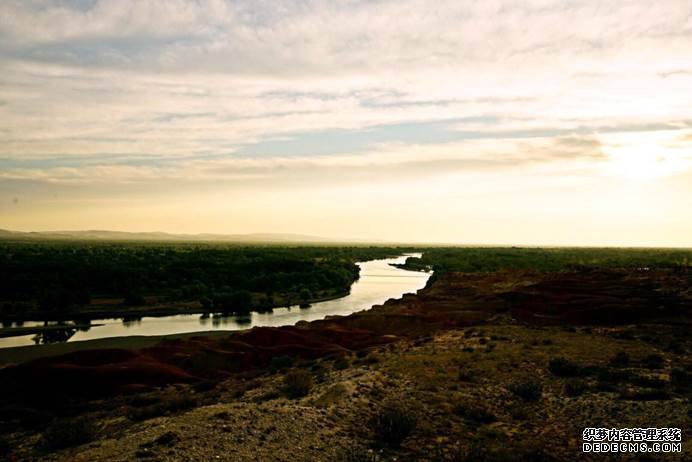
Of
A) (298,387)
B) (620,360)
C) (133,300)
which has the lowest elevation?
(133,300)

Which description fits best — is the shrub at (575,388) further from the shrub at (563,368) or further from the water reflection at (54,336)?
the water reflection at (54,336)

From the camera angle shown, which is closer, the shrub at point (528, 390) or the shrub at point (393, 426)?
the shrub at point (393, 426)

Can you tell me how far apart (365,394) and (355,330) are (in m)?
16.5

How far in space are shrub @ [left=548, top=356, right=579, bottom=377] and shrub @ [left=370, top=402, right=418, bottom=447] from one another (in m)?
6.99

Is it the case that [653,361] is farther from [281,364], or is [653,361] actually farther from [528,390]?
[281,364]

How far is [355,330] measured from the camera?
30.1m

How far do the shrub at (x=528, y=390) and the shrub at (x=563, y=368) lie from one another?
73.8 inches

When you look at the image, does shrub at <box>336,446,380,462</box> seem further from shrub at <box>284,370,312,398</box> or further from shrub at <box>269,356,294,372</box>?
shrub at <box>269,356,294,372</box>

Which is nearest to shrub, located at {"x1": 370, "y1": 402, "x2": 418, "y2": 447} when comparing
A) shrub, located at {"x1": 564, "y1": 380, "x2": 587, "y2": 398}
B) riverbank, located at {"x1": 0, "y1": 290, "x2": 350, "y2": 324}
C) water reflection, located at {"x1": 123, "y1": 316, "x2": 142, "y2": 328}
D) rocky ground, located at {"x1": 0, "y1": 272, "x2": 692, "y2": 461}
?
rocky ground, located at {"x1": 0, "y1": 272, "x2": 692, "y2": 461}

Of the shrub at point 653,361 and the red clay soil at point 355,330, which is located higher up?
the shrub at point 653,361

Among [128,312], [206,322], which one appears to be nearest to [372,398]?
[206,322]

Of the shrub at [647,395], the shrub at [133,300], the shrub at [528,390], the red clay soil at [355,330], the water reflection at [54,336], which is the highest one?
the shrub at [647,395]

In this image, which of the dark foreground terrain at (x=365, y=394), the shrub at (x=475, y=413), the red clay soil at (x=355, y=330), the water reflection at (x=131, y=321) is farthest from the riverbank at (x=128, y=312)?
the shrub at (x=475, y=413)

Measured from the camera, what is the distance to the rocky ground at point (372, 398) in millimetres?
10305
